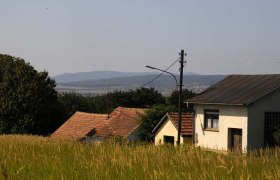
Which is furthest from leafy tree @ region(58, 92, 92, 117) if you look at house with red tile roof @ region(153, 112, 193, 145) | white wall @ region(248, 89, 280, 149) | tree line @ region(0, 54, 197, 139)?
white wall @ region(248, 89, 280, 149)

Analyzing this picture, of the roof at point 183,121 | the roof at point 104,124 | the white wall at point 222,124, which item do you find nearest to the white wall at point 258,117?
the white wall at point 222,124

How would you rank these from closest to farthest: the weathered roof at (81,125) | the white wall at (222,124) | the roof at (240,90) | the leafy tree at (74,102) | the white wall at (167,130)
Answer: the white wall at (222,124)
the roof at (240,90)
the white wall at (167,130)
the weathered roof at (81,125)
the leafy tree at (74,102)

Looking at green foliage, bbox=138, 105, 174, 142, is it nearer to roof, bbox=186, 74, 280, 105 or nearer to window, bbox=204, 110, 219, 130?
roof, bbox=186, 74, 280, 105

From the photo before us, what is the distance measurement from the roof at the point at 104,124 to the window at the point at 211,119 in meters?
10.1

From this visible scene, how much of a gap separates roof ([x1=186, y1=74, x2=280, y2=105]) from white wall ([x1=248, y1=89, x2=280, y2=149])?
1.78 feet

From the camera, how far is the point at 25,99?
62.7m

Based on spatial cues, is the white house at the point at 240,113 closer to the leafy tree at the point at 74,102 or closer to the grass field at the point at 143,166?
the grass field at the point at 143,166

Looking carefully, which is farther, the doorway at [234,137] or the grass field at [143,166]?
the doorway at [234,137]

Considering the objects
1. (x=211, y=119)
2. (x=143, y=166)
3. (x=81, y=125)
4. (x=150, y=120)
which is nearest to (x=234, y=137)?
(x=211, y=119)

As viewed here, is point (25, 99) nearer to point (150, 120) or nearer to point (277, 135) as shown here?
point (150, 120)

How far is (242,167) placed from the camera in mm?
6141

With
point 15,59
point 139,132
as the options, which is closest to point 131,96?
point 15,59

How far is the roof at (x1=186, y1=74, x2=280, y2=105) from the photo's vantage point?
39.4 m

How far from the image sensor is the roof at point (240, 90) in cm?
3944
